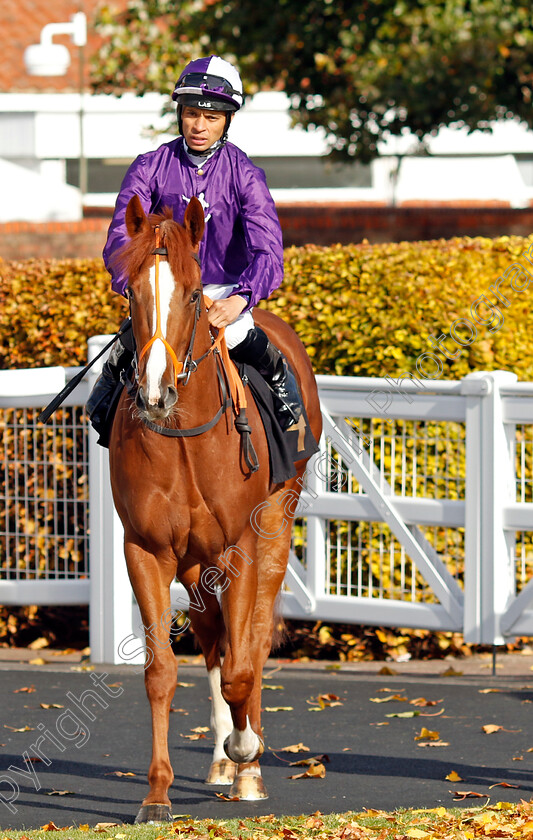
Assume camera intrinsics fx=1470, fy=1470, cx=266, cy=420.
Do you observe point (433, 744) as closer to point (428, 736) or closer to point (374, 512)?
point (428, 736)

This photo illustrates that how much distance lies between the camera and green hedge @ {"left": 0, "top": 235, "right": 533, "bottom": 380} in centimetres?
854

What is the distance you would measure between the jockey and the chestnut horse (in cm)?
33

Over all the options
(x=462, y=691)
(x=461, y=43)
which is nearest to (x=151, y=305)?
(x=462, y=691)

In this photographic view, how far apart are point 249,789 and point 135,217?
235 cm

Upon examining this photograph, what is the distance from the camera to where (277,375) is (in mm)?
6355

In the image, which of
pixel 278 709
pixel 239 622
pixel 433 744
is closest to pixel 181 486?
pixel 239 622

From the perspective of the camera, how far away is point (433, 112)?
699 inches

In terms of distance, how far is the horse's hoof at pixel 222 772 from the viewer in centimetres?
625

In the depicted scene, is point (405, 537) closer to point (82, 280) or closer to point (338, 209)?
point (82, 280)

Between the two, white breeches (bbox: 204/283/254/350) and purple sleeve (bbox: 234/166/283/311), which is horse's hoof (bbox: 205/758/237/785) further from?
purple sleeve (bbox: 234/166/283/311)

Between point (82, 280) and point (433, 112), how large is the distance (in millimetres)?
9672

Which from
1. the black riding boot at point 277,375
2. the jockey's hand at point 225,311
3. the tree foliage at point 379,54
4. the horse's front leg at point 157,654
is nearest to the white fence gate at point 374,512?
the black riding boot at point 277,375

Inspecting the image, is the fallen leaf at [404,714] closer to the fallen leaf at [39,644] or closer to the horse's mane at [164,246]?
the fallen leaf at [39,644]

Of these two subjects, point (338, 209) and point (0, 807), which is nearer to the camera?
point (0, 807)
